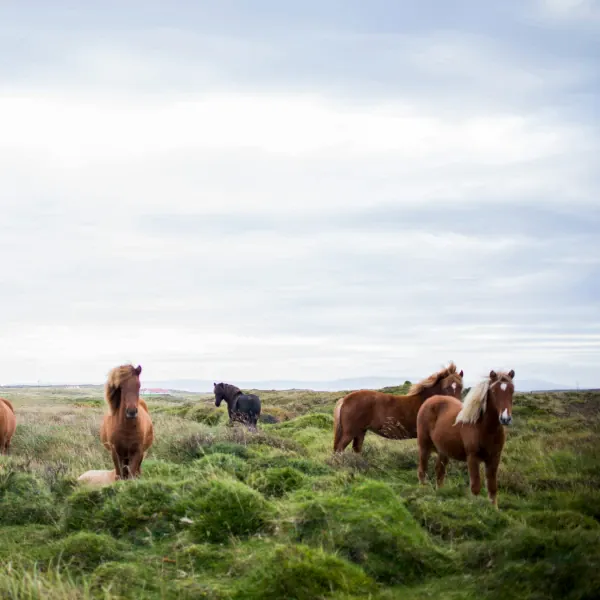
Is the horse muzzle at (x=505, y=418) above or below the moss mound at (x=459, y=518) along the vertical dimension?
above

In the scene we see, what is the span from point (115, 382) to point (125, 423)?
68cm

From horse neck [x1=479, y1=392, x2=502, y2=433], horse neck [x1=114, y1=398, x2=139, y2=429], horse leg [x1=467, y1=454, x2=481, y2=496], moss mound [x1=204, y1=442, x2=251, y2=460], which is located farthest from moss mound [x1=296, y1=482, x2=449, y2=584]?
moss mound [x1=204, y1=442, x2=251, y2=460]

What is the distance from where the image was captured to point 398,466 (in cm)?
1357

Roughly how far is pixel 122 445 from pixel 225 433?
4654 mm

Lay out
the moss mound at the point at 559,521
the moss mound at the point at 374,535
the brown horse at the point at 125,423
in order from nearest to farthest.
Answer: the moss mound at the point at 374,535 → the moss mound at the point at 559,521 → the brown horse at the point at 125,423

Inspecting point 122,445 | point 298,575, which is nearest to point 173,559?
point 298,575

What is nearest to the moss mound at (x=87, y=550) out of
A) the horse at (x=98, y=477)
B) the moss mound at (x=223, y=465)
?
the moss mound at (x=223, y=465)

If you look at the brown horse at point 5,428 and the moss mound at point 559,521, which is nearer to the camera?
the moss mound at point 559,521

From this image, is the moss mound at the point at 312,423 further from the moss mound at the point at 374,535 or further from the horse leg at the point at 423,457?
the moss mound at the point at 374,535

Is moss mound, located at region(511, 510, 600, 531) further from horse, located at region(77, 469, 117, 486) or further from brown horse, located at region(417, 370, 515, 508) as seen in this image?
horse, located at region(77, 469, 117, 486)

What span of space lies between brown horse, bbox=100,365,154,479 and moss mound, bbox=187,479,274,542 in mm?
2939

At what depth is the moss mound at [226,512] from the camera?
705 cm

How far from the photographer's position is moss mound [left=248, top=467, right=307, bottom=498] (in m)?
8.91

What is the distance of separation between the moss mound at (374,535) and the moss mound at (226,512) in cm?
60
